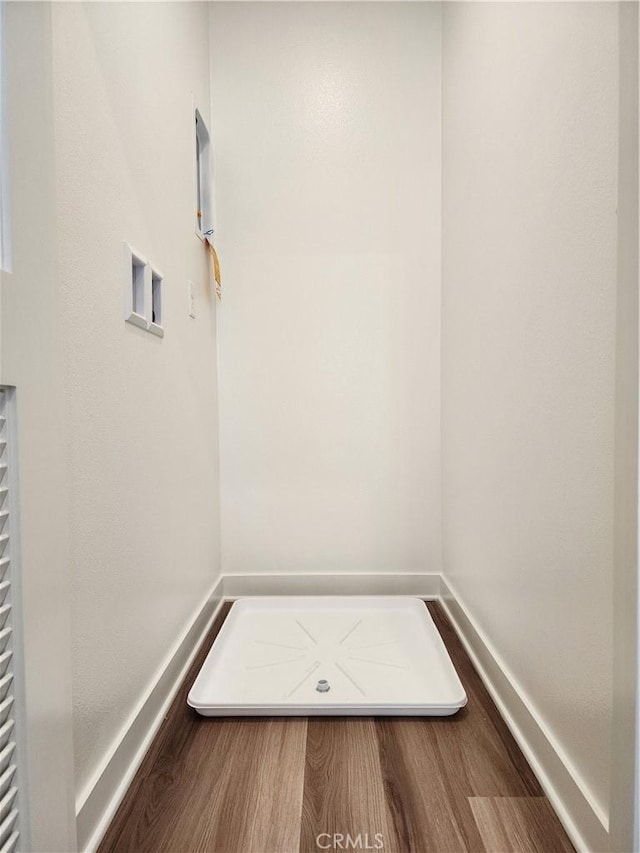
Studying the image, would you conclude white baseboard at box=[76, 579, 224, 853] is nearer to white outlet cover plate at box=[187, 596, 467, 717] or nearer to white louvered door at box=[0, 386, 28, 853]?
white outlet cover plate at box=[187, 596, 467, 717]

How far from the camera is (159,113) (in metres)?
1.44

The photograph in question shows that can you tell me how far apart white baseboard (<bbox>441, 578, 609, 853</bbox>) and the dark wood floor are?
0.03m

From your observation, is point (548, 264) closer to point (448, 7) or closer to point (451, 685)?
point (451, 685)

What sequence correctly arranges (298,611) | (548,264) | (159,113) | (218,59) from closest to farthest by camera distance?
1. (548,264)
2. (159,113)
3. (298,611)
4. (218,59)

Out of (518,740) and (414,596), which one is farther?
→ (414,596)

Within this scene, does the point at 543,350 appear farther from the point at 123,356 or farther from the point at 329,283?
the point at 329,283

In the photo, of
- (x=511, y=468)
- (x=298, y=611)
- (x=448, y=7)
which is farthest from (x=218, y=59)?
(x=298, y=611)

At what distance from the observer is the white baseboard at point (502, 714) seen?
92 centimetres

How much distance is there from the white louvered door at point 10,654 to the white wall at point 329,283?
58.8 inches

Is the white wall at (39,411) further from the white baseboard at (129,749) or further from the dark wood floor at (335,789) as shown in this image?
the dark wood floor at (335,789)

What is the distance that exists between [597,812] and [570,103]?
1287mm

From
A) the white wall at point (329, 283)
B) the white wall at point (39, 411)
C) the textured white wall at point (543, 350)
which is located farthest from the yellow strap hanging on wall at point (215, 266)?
the white wall at point (39, 411)

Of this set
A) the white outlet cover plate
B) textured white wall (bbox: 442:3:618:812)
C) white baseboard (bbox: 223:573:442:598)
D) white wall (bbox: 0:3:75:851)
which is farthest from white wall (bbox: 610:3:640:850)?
white baseboard (bbox: 223:573:442:598)

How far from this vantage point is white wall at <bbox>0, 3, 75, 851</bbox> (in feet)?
2.38
